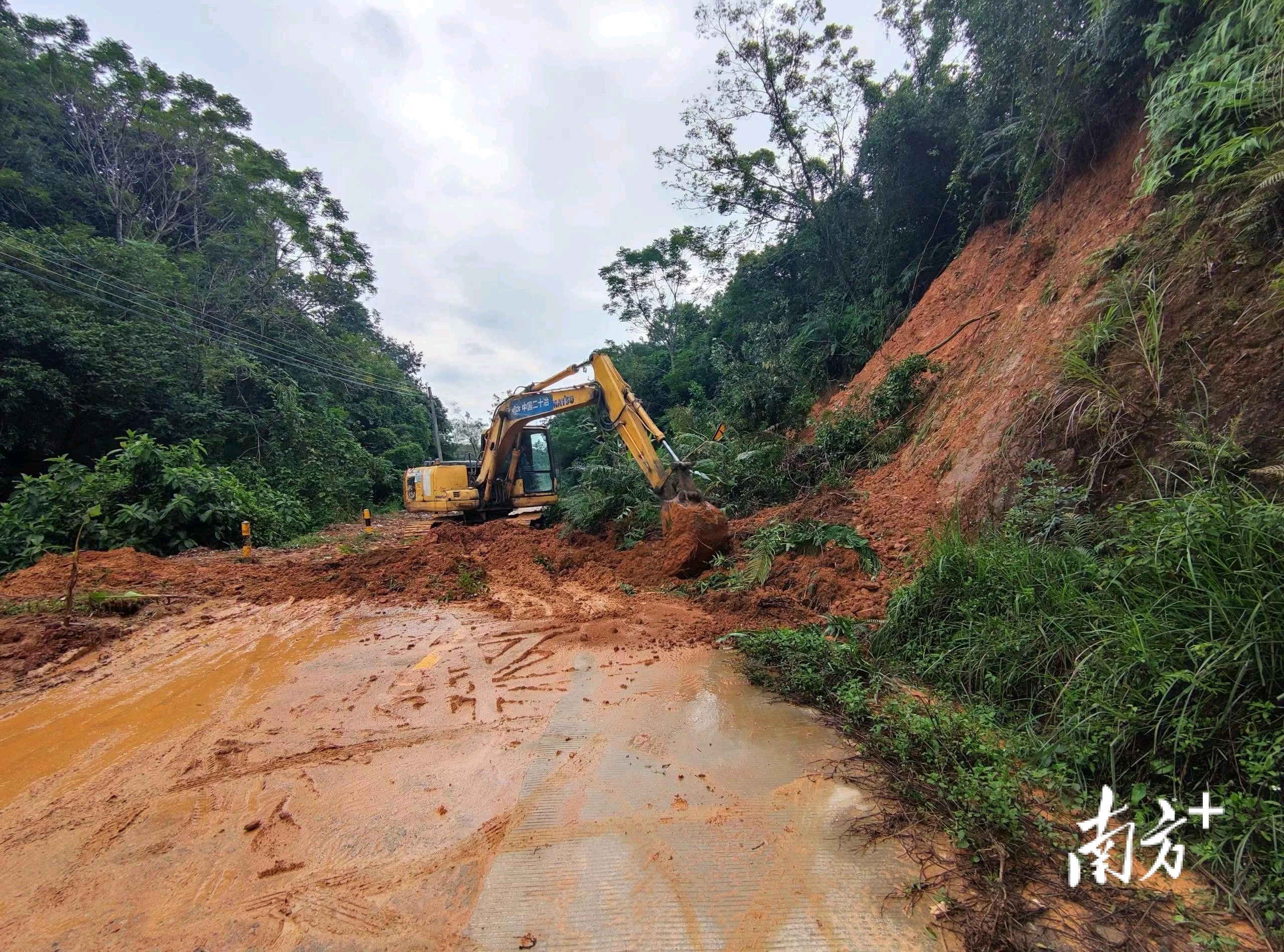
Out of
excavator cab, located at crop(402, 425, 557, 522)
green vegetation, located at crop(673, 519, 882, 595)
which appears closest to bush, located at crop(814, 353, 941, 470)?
green vegetation, located at crop(673, 519, 882, 595)

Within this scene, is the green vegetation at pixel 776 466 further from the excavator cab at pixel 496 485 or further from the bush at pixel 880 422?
the excavator cab at pixel 496 485

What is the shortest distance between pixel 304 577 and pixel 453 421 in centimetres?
4573

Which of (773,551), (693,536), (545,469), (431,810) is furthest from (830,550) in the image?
(545,469)

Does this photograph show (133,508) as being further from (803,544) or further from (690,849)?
(690,849)

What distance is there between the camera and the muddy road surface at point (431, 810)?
6.24ft

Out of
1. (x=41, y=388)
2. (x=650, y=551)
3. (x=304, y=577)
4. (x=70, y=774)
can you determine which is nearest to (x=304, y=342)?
(x=41, y=388)

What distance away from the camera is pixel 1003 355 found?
6.68 m

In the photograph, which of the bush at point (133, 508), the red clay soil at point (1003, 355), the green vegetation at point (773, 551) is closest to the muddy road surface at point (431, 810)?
the green vegetation at point (773, 551)

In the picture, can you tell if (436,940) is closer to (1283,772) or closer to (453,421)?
(1283,772)

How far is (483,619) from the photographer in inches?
215

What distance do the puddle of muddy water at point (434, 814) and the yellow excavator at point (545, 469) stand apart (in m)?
2.48

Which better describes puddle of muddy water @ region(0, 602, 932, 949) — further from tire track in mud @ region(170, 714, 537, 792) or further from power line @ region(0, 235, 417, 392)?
power line @ region(0, 235, 417, 392)

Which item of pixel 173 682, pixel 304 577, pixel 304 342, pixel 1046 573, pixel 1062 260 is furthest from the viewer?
pixel 304 342

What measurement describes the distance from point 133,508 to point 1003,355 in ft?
44.6
